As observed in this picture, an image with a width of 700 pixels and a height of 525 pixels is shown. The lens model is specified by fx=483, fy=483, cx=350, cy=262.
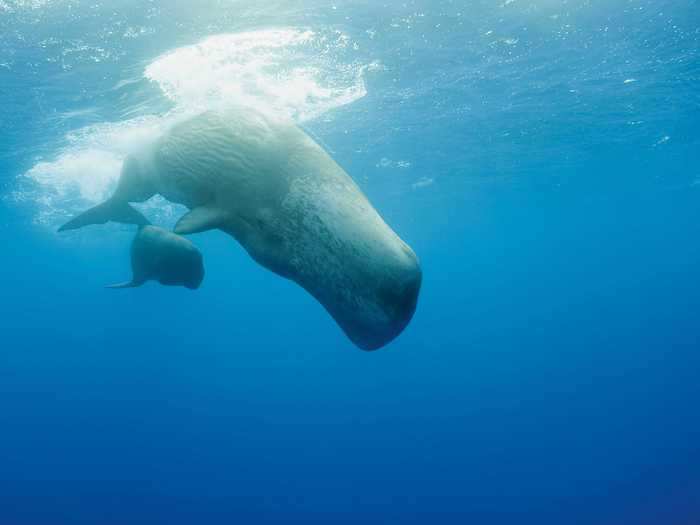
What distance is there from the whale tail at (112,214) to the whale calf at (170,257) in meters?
0.56

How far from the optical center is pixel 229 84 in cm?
1498

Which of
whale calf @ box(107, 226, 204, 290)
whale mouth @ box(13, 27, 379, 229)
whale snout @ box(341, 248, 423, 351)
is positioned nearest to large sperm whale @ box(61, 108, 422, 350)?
whale snout @ box(341, 248, 423, 351)

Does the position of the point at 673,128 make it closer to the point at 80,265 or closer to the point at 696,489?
the point at 696,489

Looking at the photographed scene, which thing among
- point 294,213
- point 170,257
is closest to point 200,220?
point 294,213

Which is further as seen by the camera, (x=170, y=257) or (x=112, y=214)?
(x=112, y=214)

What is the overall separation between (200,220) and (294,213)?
0.44 metres

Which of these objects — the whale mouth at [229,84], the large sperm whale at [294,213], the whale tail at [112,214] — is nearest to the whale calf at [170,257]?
the large sperm whale at [294,213]

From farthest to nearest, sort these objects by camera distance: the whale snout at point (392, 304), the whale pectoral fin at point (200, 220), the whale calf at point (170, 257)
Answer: the whale calf at point (170, 257) → the whale pectoral fin at point (200, 220) → the whale snout at point (392, 304)

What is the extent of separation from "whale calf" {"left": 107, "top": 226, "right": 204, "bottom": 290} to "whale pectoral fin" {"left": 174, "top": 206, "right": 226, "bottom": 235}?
1.94 feet

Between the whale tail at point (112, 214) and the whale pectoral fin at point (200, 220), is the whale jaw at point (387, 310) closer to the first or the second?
the whale pectoral fin at point (200, 220)

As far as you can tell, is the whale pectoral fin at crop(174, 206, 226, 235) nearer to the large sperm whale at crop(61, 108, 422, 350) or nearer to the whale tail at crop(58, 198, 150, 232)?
the large sperm whale at crop(61, 108, 422, 350)

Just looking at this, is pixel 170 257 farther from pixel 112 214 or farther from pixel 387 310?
pixel 387 310

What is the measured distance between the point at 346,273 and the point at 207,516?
3669 centimetres

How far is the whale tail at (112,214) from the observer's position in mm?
3609
